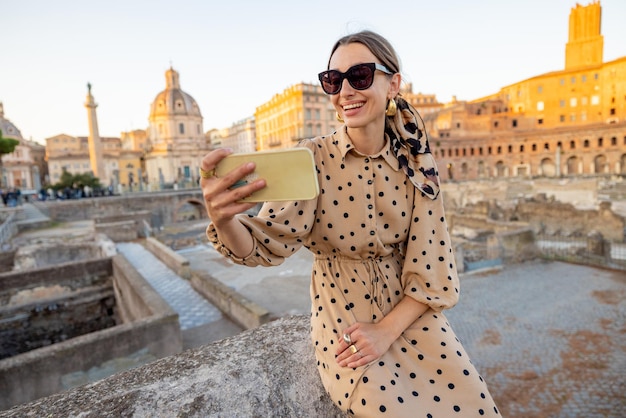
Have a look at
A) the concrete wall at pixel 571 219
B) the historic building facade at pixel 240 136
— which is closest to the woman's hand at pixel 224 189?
the concrete wall at pixel 571 219

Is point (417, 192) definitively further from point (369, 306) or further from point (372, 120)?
point (369, 306)

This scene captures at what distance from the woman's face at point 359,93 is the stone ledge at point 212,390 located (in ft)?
4.19

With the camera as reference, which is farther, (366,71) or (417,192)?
(417,192)

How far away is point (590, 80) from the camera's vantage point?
5291cm

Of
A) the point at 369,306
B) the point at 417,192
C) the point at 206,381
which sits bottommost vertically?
the point at 206,381

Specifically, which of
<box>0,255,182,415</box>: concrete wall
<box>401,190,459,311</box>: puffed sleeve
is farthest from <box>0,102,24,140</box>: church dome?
<box>401,190,459,311</box>: puffed sleeve

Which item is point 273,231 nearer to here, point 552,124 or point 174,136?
point 174,136

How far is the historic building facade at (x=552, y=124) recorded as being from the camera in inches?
1850

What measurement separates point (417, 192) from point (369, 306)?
0.61 metres

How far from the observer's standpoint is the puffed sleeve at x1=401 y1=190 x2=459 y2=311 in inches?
67.0

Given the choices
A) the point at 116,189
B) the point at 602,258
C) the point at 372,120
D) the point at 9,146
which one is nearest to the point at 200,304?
the point at 372,120

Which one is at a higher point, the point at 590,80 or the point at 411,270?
the point at 590,80

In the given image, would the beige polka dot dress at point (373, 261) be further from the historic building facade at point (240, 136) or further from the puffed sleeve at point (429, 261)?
the historic building facade at point (240, 136)

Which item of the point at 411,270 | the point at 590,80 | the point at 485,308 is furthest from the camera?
→ the point at 590,80
